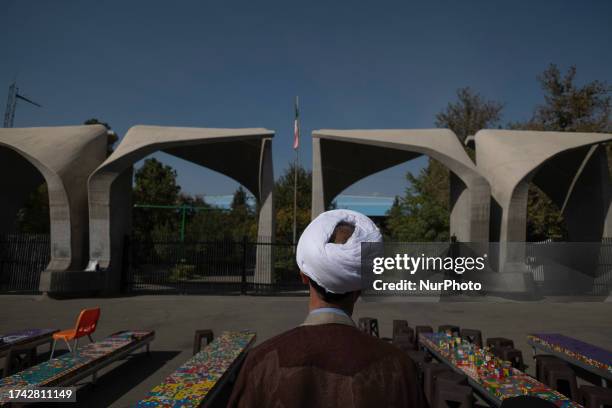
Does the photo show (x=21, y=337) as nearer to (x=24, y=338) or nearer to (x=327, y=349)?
(x=24, y=338)

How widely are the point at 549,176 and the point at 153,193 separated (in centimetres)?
2773

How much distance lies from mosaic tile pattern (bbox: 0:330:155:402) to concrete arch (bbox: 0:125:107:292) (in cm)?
897

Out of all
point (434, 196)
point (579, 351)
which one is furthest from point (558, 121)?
point (579, 351)

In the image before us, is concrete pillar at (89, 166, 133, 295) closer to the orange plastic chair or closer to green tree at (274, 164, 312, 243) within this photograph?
the orange plastic chair

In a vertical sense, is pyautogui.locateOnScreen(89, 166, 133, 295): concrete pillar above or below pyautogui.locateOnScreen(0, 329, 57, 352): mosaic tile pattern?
above

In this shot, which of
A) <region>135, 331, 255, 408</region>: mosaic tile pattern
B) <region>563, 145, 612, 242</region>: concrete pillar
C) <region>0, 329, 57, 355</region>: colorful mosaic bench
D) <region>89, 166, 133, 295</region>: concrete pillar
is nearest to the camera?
<region>135, 331, 255, 408</region>: mosaic tile pattern

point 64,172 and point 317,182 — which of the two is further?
point 317,182

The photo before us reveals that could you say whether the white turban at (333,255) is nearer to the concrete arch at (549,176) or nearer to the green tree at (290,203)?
the concrete arch at (549,176)

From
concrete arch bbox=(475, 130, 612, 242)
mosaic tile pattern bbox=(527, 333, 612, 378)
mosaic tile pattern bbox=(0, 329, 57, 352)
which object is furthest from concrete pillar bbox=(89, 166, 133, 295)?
concrete arch bbox=(475, 130, 612, 242)

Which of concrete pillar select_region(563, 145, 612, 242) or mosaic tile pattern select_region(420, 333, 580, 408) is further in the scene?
concrete pillar select_region(563, 145, 612, 242)

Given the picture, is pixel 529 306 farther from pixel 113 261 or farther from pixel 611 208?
pixel 113 261

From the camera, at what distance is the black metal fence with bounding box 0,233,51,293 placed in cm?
1551

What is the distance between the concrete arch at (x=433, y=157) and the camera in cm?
1574

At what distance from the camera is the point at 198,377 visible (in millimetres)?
4777
